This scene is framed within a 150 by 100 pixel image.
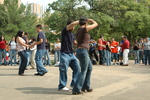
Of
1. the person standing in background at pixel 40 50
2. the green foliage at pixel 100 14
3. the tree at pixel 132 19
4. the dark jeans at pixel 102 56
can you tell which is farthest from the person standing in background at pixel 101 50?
the tree at pixel 132 19

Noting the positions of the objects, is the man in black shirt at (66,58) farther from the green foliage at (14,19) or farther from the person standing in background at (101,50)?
the green foliage at (14,19)

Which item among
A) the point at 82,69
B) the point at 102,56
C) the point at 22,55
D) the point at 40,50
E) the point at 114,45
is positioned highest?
the point at 114,45

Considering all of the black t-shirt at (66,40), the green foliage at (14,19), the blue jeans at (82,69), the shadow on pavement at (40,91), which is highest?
the green foliage at (14,19)

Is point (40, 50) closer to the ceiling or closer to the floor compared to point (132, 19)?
closer to the floor

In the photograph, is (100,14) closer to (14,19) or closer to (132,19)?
(132,19)

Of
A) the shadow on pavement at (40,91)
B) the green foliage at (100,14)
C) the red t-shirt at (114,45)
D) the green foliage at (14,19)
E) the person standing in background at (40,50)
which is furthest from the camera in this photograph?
the green foliage at (14,19)

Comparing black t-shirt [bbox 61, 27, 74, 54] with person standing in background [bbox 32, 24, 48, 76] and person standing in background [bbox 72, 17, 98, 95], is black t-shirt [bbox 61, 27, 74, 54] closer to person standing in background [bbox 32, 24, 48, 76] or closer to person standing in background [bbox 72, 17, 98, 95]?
person standing in background [bbox 72, 17, 98, 95]

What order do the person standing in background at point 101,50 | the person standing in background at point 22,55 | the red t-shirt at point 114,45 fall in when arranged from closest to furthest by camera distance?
1. the person standing in background at point 22,55
2. the person standing in background at point 101,50
3. the red t-shirt at point 114,45

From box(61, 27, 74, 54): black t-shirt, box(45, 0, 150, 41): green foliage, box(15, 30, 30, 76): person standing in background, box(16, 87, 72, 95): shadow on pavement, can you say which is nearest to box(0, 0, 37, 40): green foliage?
box(45, 0, 150, 41): green foliage

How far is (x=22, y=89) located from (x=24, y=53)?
10.9 ft

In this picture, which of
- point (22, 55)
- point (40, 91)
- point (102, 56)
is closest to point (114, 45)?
point (102, 56)

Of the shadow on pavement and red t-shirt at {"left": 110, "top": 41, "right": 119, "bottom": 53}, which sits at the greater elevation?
red t-shirt at {"left": 110, "top": 41, "right": 119, "bottom": 53}

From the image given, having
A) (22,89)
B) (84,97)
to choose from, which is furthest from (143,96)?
(22,89)

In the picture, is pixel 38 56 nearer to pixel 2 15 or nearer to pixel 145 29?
pixel 145 29
